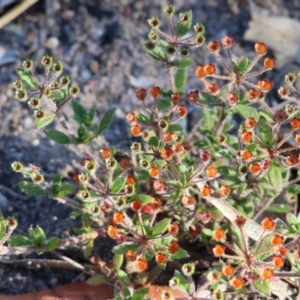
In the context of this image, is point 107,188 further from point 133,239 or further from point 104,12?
point 104,12

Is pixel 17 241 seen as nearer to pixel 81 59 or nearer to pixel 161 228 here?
pixel 161 228

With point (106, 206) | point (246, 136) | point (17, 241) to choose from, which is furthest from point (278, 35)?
point (17, 241)

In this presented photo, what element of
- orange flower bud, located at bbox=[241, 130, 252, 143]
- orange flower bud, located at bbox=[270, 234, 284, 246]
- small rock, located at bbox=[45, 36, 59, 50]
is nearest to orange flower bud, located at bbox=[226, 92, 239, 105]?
orange flower bud, located at bbox=[241, 130, 252, 143]

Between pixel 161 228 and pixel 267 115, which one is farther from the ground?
pixel 267 115

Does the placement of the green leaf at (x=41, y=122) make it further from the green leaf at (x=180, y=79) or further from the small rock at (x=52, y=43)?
the small rock at (x=52, y=43)

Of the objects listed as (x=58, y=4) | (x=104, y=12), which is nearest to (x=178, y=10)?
(x=104, y=12)
